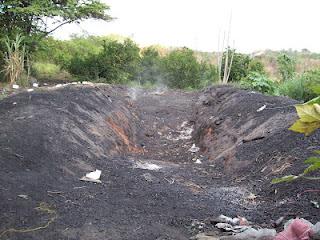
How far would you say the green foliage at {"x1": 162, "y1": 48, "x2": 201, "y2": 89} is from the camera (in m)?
16.8

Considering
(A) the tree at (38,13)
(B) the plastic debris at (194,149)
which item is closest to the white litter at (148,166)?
(B) the plastic debris at (194,149)

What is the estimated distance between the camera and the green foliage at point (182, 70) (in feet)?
55.3

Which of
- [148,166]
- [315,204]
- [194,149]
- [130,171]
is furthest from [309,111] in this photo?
[194,149]

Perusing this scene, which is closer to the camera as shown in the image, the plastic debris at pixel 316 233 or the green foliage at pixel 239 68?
the plastic debris at pixel 316 233

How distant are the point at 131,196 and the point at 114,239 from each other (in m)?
1.12

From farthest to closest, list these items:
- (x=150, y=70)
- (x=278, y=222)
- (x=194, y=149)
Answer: (x=150, y=70), (x=194, y=149), (x=278, y=222)

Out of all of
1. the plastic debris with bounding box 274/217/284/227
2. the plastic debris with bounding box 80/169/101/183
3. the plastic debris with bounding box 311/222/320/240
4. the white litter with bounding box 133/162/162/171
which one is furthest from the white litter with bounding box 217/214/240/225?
the white litter with bounding box 133/162/162/171

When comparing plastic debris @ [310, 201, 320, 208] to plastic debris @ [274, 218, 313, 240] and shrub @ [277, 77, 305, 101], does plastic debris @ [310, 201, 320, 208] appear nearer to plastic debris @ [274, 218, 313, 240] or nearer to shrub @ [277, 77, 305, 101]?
plastic debris @ [274, 218, 313, 240]

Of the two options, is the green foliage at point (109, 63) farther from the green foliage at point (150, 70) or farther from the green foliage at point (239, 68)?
the green foliage at point (239, 68)

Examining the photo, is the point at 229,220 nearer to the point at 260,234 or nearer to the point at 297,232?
the point at 260,234

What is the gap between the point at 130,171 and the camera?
5098 millimetres

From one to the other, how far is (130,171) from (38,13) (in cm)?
1001

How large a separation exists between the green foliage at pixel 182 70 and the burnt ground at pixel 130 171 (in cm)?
818

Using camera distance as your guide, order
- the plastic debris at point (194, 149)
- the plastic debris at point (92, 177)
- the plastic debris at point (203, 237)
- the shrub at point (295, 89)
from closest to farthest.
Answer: the plastic debris at point (203, 237) < the plastic debris at point (92, 177) < the plastic debris at point (194, 149) < the shrub at point (295, 89)
